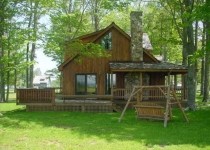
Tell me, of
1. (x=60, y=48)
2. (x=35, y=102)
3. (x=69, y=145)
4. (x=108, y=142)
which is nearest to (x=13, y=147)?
(x=69, y=145)

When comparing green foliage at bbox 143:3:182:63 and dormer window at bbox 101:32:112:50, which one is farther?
green foliage at bbox 143:3:182:63

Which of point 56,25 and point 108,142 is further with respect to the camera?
point 56,25

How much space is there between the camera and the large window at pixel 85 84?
2891 centimetres

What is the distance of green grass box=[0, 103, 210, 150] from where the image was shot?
1237 centimetres

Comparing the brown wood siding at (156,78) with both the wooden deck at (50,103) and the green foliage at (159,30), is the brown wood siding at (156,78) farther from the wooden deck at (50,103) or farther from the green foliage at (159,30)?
the green foliage at (159,30)

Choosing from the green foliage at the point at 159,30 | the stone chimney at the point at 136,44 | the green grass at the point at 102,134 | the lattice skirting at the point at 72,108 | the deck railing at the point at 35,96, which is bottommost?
the green grass at the point at 102,134

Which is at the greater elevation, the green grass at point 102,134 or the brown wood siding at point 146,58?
the brown wood siding at point 146,58

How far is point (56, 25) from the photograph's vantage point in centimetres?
4603

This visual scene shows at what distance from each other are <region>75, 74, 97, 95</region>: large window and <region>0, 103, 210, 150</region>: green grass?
8897mm

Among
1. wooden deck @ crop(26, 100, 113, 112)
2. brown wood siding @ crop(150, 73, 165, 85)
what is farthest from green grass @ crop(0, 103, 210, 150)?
brown wood siding @ crop(150, 73, 165, 85)

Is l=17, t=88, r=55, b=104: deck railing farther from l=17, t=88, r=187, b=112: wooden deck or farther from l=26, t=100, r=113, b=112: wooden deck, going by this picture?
l=26, t=100, r=113, b=112: wooden deck

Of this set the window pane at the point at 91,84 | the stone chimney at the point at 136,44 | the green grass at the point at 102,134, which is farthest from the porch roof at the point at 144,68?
the green grass at the point at 102,134

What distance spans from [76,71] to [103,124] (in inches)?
454

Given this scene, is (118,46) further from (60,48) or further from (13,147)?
(13,147)
